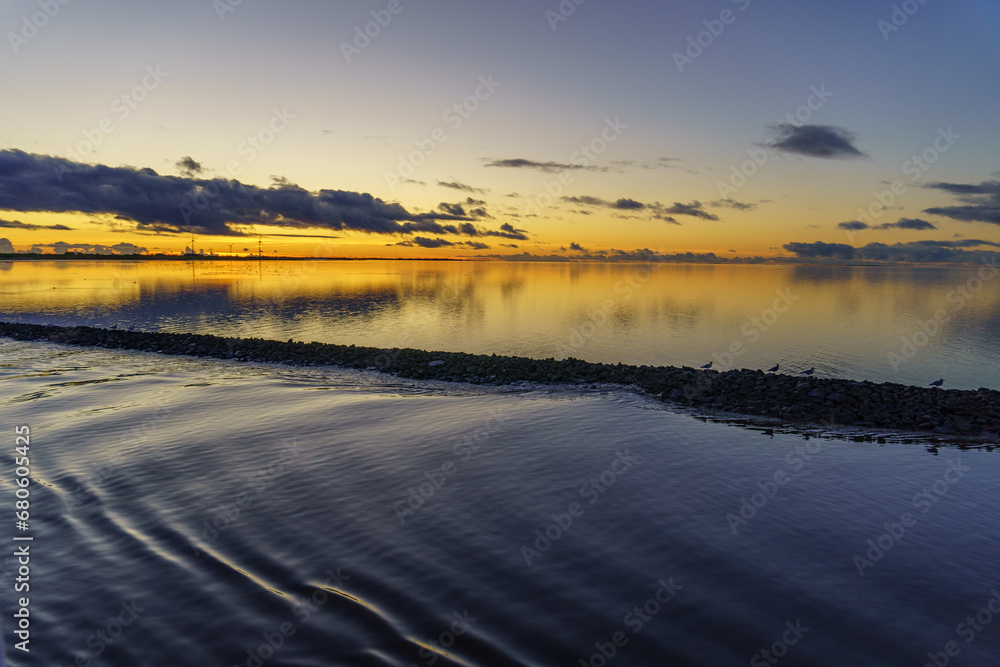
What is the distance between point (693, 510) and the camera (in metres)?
13.6

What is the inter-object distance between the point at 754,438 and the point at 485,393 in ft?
43.2

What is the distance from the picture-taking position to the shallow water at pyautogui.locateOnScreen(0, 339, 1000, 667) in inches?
337

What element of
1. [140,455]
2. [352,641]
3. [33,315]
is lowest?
[33,315]

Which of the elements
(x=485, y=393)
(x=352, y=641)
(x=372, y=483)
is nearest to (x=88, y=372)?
(x=485, y=393)

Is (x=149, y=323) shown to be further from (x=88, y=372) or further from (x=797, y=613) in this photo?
(x=797, y=613)

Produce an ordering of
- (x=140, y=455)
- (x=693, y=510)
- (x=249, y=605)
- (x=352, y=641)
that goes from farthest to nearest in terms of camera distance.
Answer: (x=140, y=455)
(x=693, y=510)
(x=249, y=605)
(x=352, y=641)
